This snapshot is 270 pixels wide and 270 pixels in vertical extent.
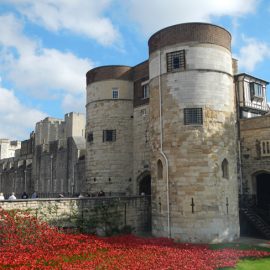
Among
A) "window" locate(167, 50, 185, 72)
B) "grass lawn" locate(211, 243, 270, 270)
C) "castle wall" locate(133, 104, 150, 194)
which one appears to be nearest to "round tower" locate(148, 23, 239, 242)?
"window" locate(167, 50, 185, 72)

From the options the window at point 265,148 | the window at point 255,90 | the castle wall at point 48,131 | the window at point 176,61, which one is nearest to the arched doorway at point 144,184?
the window at point 265,148

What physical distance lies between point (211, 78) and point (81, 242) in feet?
37.0

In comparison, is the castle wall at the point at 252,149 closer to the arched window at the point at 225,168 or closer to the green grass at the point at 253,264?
the arched window at the point at 225,168

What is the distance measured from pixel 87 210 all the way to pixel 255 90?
15580mm

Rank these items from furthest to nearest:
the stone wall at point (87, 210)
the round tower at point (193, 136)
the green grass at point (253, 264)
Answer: the round tower at point (193, 136)
the stone wall at point (87, 210)
the green grass at point (253, 264)

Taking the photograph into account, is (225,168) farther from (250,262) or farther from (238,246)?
(250,262)

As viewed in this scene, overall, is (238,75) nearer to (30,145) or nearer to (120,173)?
(120,173)

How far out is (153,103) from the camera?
73.4 ft

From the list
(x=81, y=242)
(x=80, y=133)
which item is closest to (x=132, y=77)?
(x=81, y=242)

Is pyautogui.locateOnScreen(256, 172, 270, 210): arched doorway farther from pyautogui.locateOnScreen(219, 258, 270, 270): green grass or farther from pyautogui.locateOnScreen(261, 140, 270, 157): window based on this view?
pyautogui.locateOnScreen(219, 258, 270, 270): green grass

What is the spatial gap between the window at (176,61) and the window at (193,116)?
2.55 metres

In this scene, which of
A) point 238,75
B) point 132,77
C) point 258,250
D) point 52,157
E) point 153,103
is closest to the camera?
point 258,250

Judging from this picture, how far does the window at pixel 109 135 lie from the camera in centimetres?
2939

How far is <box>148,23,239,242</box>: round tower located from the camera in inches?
778
